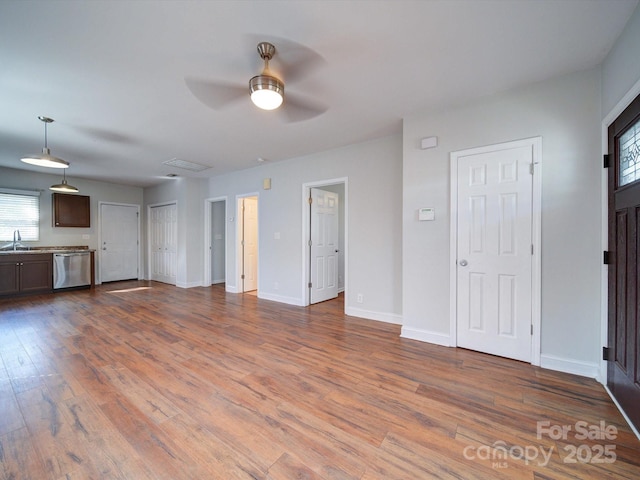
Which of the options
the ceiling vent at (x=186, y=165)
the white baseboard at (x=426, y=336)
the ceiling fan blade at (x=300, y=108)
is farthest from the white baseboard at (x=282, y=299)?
the ceiling fan blade at (x=300, y=108)

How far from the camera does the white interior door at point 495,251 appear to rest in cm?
242

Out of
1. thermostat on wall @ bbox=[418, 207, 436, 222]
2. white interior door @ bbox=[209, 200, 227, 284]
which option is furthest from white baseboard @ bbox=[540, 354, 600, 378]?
white interior door @ bbox=[209, 200, 227, 284]

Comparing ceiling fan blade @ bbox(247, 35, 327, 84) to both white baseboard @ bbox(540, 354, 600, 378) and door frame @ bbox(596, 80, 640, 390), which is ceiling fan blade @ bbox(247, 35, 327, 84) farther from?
white baseboard @ bbox(540, 354, 600, 378)

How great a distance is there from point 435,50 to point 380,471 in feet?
8.91

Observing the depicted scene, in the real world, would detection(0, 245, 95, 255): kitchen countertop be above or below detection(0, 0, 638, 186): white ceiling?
below

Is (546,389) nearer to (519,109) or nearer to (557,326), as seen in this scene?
(557,326)

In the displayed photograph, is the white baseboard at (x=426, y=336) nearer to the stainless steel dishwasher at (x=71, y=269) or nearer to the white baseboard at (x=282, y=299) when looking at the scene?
the white baseboard at (x=282, y=299)

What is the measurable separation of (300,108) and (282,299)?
327 centimetres

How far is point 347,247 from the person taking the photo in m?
3.98

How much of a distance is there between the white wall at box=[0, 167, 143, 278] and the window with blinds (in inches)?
3.8

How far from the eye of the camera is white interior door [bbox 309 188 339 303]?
4.64 metres

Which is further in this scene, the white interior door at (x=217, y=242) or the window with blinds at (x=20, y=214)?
the white interior door at (x=217, y=242)

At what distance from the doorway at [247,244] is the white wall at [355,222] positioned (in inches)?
29.4

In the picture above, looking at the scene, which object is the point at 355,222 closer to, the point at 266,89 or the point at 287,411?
the point at 266,89
